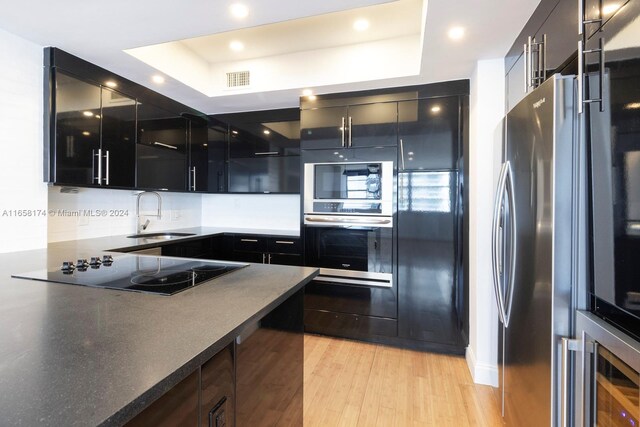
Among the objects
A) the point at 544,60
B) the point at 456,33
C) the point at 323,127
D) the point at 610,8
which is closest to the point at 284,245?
the point at 323,127

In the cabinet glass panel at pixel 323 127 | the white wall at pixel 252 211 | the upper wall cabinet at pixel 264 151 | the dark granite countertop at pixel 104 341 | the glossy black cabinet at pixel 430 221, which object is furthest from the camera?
the white wall at pixel 252 211

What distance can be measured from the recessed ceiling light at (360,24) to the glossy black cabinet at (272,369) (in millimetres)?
2050

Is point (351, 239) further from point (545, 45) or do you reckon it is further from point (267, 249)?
point (545, 45)

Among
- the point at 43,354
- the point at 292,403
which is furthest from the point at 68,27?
the point at 292,403

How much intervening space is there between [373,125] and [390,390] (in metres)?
2.07

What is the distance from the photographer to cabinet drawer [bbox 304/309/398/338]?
2703 mm

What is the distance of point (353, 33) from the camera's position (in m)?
2.49

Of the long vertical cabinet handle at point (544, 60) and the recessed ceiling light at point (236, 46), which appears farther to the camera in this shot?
the recessed ceiling light at point (236, 46)

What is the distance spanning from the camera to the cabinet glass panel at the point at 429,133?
2547 mm

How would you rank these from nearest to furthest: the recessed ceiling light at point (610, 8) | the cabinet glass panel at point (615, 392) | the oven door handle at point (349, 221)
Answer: the cabinet glass panel at point (615, 392) → the recessed ceiling light at point (610, 8) → the oven door handle at point (349, 221)

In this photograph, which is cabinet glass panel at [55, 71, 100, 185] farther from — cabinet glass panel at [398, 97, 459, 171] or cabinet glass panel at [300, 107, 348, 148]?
cabinet glass panel at [398, 97, 459, 171]

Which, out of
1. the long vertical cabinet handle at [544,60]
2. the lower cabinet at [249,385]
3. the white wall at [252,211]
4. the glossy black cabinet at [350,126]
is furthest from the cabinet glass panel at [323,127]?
the lower cabinet at [249,385]

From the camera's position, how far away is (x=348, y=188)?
2822 millimetres

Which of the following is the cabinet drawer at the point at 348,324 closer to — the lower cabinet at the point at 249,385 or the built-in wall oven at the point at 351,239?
the built-in wall oven at the point at 351,239
